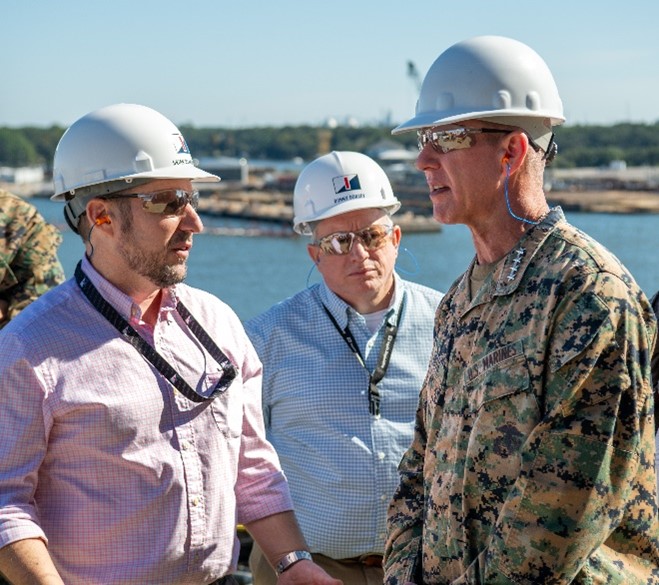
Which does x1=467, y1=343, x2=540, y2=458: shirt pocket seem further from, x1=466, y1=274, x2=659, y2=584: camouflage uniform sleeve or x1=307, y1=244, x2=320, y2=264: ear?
x1=307, y1=244, x2=320, y2=264: ear

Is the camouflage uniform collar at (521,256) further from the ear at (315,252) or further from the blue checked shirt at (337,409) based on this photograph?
the ear at (315,252)

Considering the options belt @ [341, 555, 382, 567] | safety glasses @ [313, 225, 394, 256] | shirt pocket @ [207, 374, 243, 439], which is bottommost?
belt @ [341, 555, 382, 567]

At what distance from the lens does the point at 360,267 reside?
4.57 meters

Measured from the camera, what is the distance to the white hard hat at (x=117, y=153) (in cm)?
327

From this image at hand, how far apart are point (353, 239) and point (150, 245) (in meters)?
1.55

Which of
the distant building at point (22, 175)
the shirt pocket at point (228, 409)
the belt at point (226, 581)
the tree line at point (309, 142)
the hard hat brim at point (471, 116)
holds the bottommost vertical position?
the distant building at point (22, 175)

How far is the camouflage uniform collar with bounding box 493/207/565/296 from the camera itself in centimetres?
262

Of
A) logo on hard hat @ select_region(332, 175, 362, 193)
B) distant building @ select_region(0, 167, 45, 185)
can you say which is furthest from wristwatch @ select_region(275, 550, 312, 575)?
distant building @ select_region(0, 167, 45, 185)

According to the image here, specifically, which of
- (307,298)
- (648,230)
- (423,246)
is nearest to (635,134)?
(648,230)

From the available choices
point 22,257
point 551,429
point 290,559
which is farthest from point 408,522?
point 22,257

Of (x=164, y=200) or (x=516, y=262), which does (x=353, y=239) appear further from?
(x=516, y=262)

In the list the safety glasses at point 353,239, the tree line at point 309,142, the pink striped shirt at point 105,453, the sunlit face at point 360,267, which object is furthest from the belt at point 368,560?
the tree line at point 309,142

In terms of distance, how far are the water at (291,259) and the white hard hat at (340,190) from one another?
3177cm

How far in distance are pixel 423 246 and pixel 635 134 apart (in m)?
73.6
